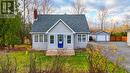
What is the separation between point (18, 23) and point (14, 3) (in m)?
2.98

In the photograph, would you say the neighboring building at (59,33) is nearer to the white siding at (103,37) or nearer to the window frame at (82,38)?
the window frame at (82,38)

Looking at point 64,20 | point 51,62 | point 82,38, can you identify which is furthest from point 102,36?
point 51,62

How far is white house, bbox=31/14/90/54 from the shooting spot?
115 ft

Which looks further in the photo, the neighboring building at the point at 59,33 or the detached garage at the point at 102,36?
the detached garage at the point at 102,36

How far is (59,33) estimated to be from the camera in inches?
1374

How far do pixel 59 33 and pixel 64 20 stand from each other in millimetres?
4151

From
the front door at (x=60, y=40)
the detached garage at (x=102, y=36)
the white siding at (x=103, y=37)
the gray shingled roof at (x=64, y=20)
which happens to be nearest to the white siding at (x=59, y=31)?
the front door at (x=60, y=40)

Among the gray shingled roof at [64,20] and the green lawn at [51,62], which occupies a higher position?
the gray shingled roof at [64,20]

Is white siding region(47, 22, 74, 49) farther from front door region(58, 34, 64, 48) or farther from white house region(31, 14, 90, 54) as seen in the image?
front door region(58, 34, 64, 48)

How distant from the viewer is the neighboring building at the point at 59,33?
35.0 m

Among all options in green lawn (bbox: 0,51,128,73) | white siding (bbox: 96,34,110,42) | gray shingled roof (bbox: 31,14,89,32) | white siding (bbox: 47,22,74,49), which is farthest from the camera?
white siding (bbox: 96,34,110,42)

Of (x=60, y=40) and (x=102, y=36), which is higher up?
(x=102, y=36)

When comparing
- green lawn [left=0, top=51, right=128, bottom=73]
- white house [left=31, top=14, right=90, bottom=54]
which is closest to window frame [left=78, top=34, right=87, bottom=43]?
white house [left=31, top=14, right=90, bottom=54]

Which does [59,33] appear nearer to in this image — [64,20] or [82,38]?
[82,38]
